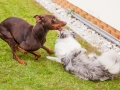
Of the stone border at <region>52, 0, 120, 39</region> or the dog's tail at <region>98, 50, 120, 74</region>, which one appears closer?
the dog's tail at <region>98, 50, 120, 74</region>

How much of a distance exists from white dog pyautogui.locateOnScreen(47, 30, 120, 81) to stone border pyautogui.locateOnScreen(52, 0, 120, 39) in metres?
1.67

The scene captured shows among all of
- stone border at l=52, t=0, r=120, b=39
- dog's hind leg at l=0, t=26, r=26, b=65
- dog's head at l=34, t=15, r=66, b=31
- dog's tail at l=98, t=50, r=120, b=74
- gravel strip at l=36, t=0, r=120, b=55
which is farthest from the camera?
stone border at l=52, t=0, r=120, b=39

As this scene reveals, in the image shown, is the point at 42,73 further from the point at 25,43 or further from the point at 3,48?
the point at 3,48

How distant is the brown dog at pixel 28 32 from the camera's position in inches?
189

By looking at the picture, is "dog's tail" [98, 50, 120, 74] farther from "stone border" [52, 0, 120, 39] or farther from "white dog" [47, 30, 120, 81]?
"stone border" [52, 0, 120, 39]

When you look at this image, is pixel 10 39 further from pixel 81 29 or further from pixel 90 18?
pixel 90 18

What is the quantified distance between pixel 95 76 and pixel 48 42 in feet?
5.97

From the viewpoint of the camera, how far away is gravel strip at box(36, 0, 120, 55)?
20.6ft

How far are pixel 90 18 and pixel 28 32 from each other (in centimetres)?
279

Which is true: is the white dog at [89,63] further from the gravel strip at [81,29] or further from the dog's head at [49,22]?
the gravel strip at [81,29]

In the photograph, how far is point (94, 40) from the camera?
257 inches

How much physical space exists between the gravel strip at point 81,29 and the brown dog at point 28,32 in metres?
1.66

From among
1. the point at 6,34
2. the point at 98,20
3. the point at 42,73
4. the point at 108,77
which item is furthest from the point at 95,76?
the point at 98,20

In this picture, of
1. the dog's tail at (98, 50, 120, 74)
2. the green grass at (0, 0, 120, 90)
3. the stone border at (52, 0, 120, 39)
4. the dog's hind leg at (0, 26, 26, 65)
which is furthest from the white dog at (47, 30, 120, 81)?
the stone border at (52, 0, 120, 39)
